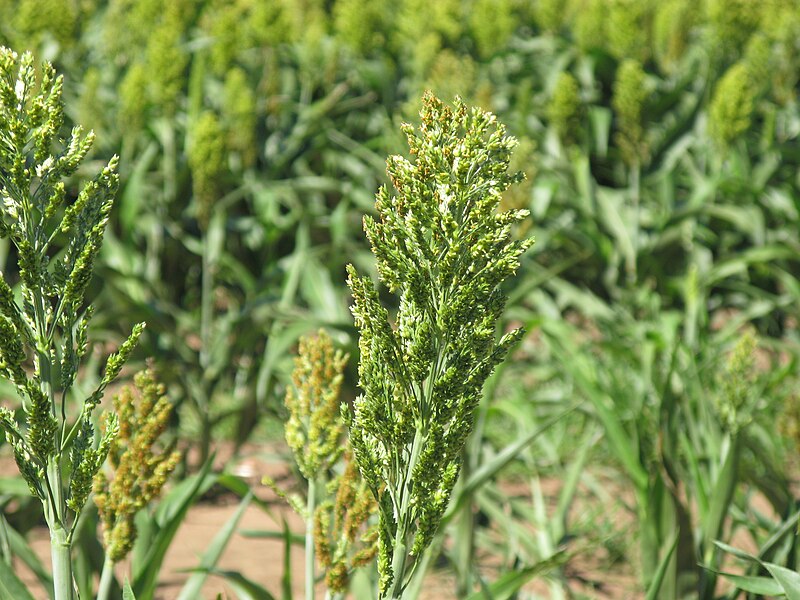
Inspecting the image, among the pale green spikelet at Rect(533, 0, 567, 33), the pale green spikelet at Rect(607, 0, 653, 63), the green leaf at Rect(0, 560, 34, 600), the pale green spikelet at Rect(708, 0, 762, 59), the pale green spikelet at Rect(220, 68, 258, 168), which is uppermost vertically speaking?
the pale green spikelet at Rect(533, 0, 567, 33)

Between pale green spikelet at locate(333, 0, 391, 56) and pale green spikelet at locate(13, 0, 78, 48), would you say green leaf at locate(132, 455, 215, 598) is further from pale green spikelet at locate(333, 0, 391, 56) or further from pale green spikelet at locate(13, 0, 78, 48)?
pale green spikelet at locate(333, 0, 391, 56)

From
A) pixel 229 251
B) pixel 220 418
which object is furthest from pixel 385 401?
pixel 229 251

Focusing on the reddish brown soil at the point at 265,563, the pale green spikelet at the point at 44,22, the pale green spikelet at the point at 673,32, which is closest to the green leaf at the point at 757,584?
the reddish brown soil at the point at 265,563

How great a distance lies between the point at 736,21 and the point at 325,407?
495 cm

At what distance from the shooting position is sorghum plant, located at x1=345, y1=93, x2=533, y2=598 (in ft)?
3.98

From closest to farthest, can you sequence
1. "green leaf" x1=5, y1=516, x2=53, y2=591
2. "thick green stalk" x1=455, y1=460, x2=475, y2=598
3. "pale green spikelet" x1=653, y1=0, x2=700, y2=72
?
"green leaf" x1=5, y1=516, x2=53, y2=591
"thick green stalk" x1=455, y1=460, x2=475, y2=598
"pale green spikelet" x1=653, y1=0, x2=700, y2=72

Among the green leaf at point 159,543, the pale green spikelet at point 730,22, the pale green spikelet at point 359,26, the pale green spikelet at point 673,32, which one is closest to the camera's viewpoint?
the green leaf at point 159,543

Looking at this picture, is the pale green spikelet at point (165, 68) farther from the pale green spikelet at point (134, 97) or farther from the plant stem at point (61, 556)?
the plant stem at point (61, 556)

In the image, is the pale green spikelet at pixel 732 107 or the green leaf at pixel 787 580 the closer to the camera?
the green leaf at pixel 787 580

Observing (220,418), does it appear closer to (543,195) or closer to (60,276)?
(543,195)

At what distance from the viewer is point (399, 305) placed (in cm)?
137

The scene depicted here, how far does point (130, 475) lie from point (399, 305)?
495 millimetres

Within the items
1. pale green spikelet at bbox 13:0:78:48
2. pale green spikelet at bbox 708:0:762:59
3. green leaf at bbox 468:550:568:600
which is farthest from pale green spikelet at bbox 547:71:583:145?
green leaf at bbox 468:550:568:600

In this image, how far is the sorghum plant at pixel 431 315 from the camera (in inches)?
47.8
